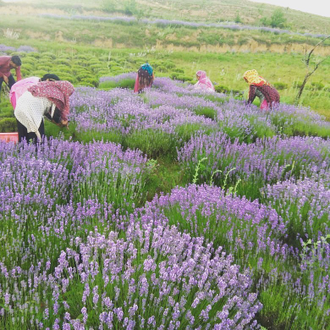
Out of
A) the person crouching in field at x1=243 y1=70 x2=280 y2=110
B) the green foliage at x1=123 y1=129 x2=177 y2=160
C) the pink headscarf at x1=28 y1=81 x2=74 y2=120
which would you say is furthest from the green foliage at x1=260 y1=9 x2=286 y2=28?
the pink headscarf at x1=28 y1=81 x2=74 y2=120

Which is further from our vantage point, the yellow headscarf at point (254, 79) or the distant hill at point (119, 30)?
the distant hill at point (119, 30)

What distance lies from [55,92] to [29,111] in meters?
0.38

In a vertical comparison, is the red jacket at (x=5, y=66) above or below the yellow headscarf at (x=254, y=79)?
below

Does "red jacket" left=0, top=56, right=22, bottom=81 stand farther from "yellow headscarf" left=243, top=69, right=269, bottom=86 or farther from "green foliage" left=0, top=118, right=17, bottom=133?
"yellow headscarf" left=243, top=69, right=269, bottom=86

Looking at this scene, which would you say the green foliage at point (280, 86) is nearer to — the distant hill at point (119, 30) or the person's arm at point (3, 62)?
the distant hill at point (119, 30)

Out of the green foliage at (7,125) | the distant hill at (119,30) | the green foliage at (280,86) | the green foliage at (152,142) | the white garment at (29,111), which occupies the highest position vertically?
the distant hill at (119,30)

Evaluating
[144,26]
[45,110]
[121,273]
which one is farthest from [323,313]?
[144,26]

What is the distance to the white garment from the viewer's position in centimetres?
323

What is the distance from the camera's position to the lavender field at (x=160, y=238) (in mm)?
1371

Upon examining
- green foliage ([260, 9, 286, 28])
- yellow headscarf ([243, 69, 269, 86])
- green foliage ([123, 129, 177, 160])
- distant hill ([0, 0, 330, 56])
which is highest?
green foliage ([260, 9, 286, 28])

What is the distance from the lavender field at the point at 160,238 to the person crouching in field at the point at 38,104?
1.28ft

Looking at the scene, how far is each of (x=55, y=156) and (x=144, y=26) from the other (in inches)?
646

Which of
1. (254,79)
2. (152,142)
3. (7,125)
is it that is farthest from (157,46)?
(152,142)

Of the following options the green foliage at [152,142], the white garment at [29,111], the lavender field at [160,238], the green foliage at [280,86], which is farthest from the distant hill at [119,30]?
the lavender field at [160,238]
